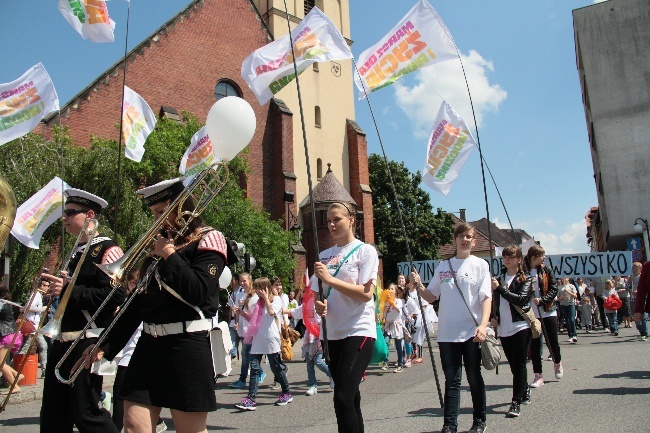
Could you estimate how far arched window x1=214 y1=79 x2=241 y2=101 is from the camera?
32.4m

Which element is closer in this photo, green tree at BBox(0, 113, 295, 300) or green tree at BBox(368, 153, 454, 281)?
green tree at BBox(0, 113, 295, 300)

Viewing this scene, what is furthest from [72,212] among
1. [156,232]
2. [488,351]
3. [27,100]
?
[27,100]

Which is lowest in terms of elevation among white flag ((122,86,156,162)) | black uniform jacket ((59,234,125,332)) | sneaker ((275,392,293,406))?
sneaker ((275,392,293,406))

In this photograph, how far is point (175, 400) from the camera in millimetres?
3338

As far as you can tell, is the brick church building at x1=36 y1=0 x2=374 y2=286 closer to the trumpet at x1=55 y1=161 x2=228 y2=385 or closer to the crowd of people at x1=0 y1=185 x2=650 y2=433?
the crowd of people at x1=0 y1=185 x2=650 y2=433

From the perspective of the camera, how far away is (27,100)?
Answer: 975 cm

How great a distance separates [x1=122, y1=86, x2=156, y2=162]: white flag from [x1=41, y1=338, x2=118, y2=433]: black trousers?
29.0ft

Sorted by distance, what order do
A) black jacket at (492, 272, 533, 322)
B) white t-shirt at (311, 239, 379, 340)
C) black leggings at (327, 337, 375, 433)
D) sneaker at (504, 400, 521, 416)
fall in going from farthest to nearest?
black jacket at (492, 272, 533, 322), sneaker at (504, 400, 521, 416), white t-shirt at (311, 239, 379, 340), black leggings at (327, 337, 375, 433)

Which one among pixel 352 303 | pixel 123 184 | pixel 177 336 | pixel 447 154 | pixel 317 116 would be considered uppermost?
pixel 317 116

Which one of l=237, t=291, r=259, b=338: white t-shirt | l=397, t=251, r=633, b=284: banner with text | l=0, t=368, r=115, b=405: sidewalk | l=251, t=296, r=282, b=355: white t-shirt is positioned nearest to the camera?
l=251, t=296, r=282, b=355: white t-shirt

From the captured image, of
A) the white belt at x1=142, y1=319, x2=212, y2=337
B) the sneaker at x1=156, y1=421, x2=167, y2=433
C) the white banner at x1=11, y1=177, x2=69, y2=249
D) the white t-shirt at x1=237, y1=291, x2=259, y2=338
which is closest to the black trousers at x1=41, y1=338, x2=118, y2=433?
the white belt at x1=142, y1=319, x2=212, y2=337

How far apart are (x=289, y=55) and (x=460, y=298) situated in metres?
3.62

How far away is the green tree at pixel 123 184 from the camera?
693 inches

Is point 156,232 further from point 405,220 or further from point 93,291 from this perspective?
point 405,220
